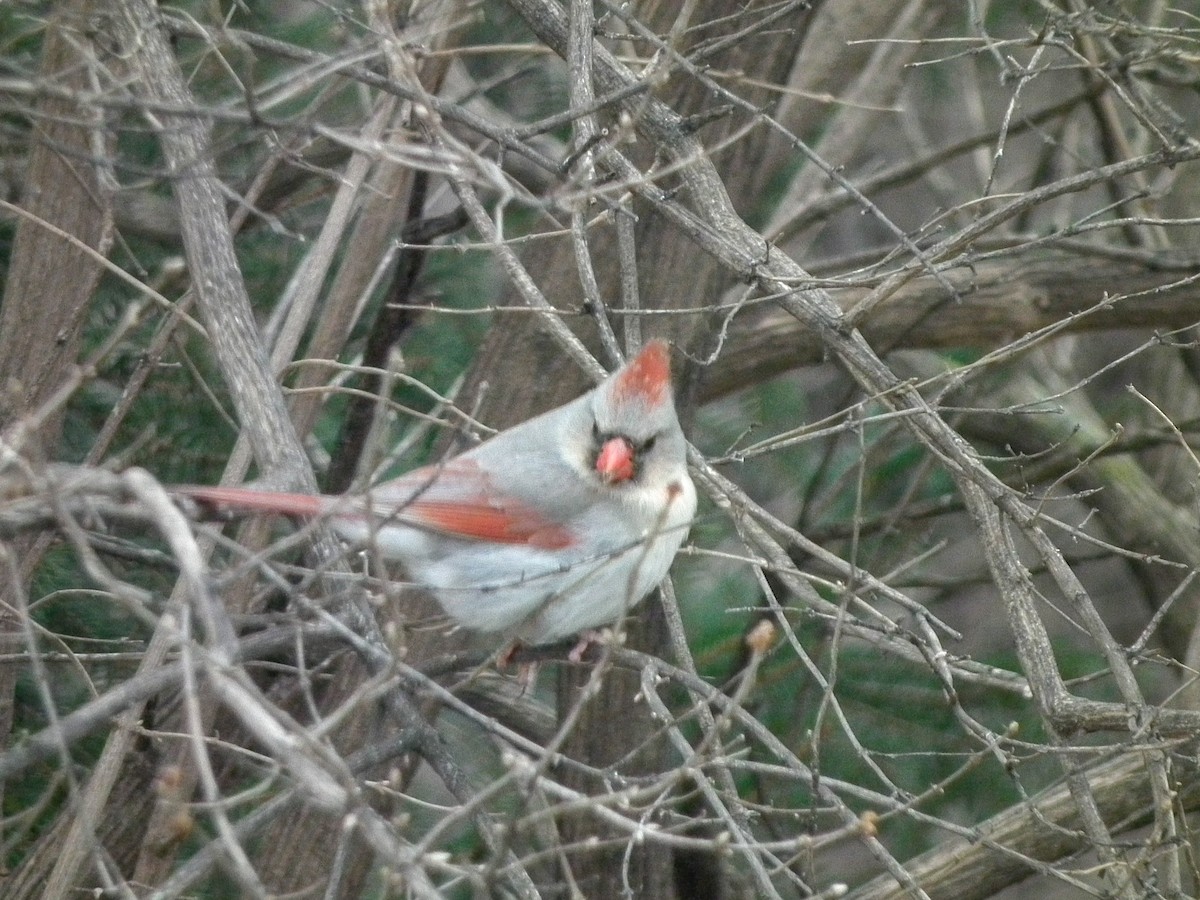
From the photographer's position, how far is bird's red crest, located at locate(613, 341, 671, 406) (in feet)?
11.4

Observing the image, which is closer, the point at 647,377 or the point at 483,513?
the point at 647,377

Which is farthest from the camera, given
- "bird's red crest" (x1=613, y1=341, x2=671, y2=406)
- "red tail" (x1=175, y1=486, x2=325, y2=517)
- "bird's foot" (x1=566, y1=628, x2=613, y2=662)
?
"bird's foot" (x1=566, y1=628, x2=613, y2=662)

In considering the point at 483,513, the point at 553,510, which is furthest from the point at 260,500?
the point at 553,510

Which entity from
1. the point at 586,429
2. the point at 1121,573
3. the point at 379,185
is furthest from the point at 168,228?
the point at 1121,573

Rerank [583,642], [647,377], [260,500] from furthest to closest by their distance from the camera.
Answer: [583,642]
[647,377]
[260,500]

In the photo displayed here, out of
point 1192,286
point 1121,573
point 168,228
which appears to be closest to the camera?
point 168,228

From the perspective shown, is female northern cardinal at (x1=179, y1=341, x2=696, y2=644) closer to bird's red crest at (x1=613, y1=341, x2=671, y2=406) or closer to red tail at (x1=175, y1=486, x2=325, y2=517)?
bird's red crest at (x1=613, y1=341, x2=671, y2=406)

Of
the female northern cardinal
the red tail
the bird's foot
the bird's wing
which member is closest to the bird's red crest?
the female northern cardinal

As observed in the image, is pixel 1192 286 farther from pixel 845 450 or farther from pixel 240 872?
pixel 240 872

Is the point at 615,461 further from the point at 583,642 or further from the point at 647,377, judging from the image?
the point at 583,642

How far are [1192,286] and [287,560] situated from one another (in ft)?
10.2

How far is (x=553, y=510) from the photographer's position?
3723 mm

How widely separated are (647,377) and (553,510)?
0.45m

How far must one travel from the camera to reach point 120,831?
392 centimetres
